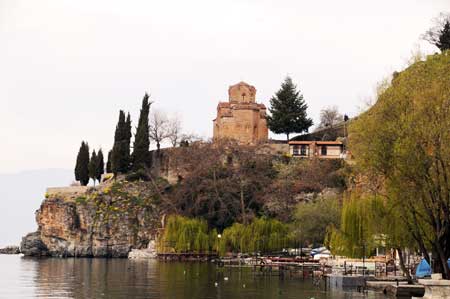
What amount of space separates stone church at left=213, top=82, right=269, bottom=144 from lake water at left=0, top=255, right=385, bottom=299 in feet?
153

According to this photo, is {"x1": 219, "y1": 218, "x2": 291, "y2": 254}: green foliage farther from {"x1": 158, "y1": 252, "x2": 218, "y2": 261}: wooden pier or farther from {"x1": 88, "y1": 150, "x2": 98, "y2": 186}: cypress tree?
{"x1": 88, "y1": 150, "x2": 98, "y2": 186}: cypress tree

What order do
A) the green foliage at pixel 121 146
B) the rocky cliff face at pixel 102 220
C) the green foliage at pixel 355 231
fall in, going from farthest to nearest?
the green foliage at pixel 121 146 → the rocky cliff face at pixel 102 220 → the green foliage at pixel 355 231

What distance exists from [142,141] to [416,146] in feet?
227

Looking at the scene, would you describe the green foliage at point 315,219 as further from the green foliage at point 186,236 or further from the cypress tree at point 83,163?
the cypress tree at point 83,163

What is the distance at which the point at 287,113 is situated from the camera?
363ft

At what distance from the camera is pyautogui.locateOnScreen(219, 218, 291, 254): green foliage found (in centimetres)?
7954

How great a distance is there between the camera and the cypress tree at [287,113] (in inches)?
4343

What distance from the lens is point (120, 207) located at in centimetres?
9994

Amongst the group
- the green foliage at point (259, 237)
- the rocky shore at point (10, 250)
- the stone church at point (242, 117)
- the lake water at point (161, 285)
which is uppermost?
the stone church at point (242, 117)

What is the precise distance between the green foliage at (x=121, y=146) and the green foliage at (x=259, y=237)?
23.6 m

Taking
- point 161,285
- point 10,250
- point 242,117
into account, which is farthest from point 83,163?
point 161,285

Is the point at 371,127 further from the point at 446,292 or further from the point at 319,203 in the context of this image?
the point at 319,203

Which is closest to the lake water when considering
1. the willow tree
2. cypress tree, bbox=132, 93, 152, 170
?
the willow tree

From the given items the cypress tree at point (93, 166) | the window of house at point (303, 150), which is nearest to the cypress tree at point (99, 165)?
the cypress tree at point (93, 166)
